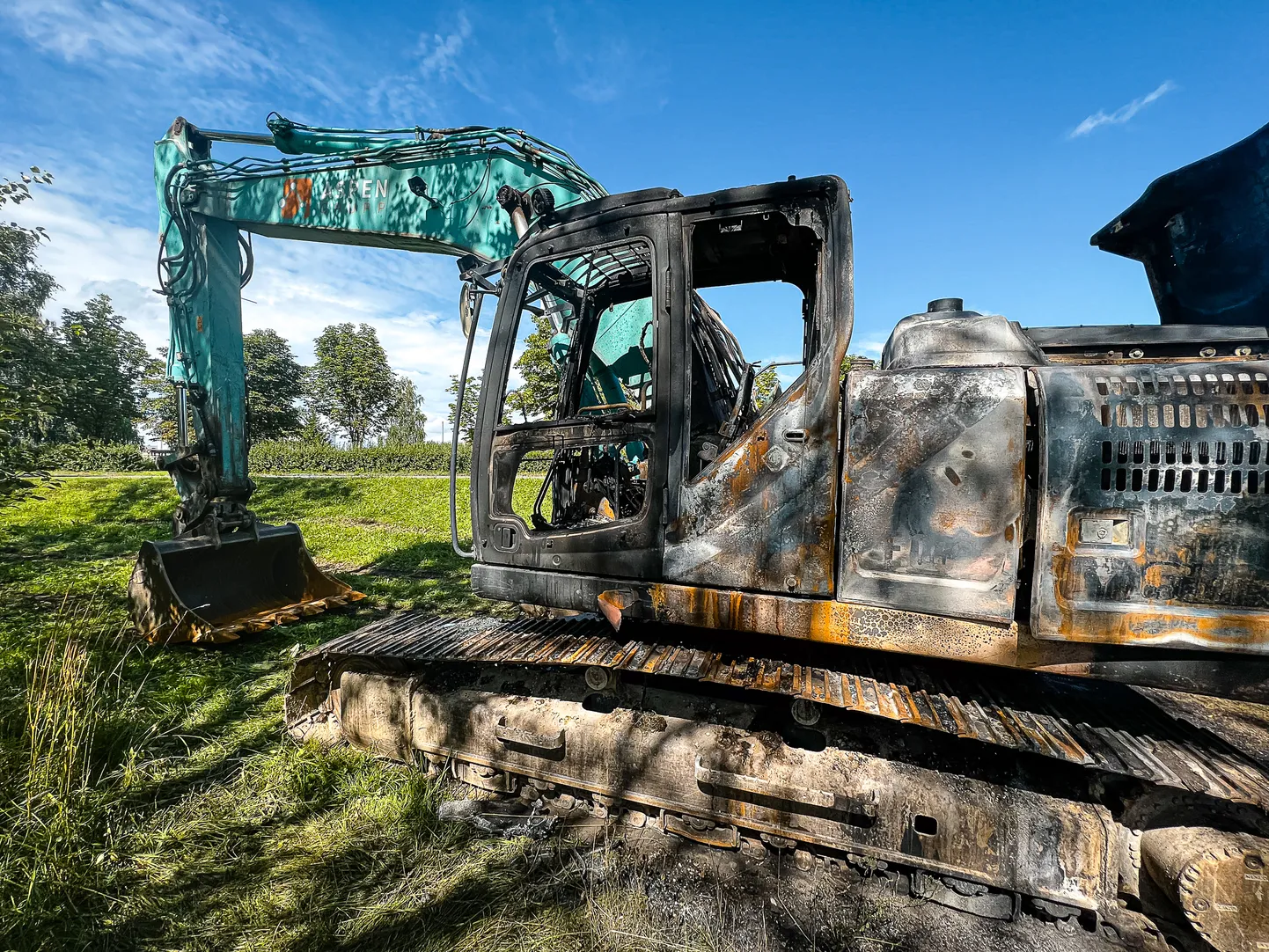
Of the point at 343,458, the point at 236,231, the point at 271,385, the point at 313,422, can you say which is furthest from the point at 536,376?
the point at 313,422

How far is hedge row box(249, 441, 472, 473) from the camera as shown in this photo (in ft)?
94.4

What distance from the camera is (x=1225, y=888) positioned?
1.65 m

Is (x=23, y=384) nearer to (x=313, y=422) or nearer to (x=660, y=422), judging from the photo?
(x=660, y=422)

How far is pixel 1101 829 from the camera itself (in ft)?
6.04

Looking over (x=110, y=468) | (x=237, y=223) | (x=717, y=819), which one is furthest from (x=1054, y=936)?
(x=110, y=468)

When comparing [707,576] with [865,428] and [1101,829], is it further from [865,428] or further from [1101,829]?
[1101,829]

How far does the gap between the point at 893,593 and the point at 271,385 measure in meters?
42.8

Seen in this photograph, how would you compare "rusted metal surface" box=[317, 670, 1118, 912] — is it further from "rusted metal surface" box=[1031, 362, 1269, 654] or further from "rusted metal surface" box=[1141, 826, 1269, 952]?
"rusted metal surface" box=[1031, 362, 1269, 654]

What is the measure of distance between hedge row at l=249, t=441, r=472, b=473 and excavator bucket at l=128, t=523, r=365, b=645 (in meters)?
23.6

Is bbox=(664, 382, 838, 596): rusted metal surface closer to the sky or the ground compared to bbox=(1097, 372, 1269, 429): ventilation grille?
closer to the ground

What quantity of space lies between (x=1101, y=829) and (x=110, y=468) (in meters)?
35.2

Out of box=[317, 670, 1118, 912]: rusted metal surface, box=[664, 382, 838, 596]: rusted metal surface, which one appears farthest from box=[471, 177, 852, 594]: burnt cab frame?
box=[317, 670, 1118, 912]: rusted metal surface


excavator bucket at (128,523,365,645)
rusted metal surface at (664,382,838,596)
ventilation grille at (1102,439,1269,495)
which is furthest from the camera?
excavator bucket at (128,523,365,645)

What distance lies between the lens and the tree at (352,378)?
39.7 m
